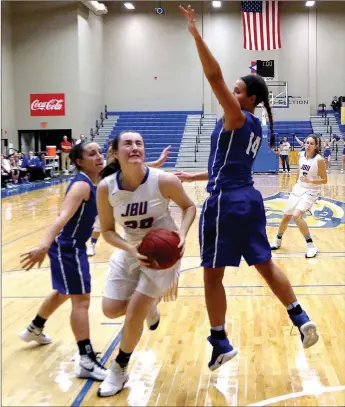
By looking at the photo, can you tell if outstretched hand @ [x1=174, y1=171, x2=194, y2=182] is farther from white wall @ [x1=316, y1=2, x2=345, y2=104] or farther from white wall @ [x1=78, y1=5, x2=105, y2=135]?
white wall @ [x1=316, y1=2, x2=345, y2=104]

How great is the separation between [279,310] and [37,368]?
2.15 metres

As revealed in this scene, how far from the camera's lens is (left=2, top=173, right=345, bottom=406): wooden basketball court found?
323 centimetres

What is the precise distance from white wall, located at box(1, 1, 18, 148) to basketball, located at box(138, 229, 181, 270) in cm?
2298

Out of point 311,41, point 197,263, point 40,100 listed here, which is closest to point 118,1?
point 40,100

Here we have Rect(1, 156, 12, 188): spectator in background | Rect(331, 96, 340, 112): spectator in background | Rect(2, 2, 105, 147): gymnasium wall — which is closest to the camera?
Rect(1, 156, 12, 188): spectator in background

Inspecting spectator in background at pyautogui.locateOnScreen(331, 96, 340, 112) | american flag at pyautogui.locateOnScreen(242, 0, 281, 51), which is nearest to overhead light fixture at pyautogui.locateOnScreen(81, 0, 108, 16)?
american flag at pyautogui.locateOnScreen(242, 0, 281, 51)

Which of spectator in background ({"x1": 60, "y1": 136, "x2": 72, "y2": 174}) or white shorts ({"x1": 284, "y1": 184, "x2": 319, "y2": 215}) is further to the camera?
spectator in background ({"x1": 60, "y1": 136, "x2": 72, "y2": 174})

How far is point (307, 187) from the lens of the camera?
754 centimetres

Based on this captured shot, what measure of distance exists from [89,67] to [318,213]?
18855mm

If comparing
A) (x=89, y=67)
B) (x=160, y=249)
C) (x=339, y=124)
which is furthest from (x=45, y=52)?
(x=160, y=249)

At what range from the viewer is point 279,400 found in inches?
123

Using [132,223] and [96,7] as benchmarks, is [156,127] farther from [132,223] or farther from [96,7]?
[132,223]

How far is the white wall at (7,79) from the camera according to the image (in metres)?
25.0

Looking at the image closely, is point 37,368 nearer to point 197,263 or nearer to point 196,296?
point 196,296
